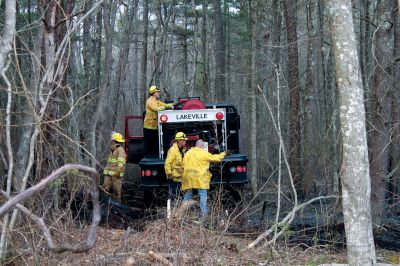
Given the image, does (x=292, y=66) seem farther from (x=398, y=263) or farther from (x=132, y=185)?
(x=398, y=263)

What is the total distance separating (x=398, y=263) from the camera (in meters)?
9.05

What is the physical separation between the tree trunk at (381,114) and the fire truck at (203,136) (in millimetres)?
2705

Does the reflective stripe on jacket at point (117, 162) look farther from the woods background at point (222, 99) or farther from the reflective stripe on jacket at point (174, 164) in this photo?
the reflective stripe on jacket at point (174, 164)

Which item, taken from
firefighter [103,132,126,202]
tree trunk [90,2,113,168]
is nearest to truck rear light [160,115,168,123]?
firefighter [103,132,126,202]

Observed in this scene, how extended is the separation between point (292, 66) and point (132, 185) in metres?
6.00

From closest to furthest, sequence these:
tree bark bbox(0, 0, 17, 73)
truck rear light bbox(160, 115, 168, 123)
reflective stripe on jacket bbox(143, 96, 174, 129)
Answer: tree bark bbox(0, 0, 17, 73)
truck rear light bbox(160, 115, 168, 123)
reflective stripe on jacket bbox(143, 96, 174, 129)

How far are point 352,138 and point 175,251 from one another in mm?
2708

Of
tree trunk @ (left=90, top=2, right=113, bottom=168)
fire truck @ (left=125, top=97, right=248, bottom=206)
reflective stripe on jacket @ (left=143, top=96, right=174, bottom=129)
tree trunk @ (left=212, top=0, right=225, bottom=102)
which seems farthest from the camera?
tree trunk @ (left=212, top=0, right=225, bottom=102)

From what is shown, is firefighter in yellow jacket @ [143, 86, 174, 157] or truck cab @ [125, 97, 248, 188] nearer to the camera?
truck cab @ [125, 97, 248, 188]

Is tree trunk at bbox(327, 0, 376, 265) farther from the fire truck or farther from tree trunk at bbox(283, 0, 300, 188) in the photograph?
tree trunk at bbox(283, 0, 300, 188)

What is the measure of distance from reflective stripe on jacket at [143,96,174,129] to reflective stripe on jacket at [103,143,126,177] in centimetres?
91

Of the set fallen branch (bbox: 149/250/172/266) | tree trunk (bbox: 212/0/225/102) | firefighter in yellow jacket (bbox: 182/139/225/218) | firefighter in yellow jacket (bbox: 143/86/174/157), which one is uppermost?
tree trunk (bbox: 212/0/225/102)

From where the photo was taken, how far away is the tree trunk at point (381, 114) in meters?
11.7

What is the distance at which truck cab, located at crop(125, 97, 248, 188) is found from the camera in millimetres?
12938
